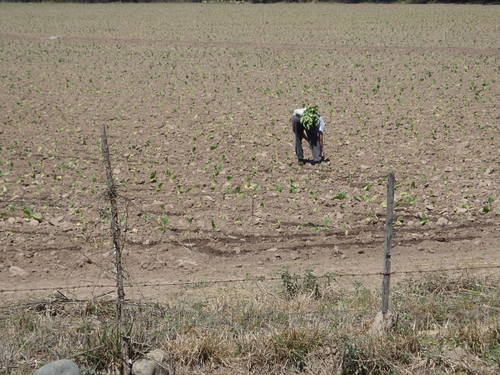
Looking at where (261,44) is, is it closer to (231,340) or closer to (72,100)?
(72,100)

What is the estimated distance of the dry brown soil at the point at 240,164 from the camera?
8.88m

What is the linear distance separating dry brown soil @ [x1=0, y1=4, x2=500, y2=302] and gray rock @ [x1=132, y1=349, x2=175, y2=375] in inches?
42.4

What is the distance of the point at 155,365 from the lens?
5.52 meters

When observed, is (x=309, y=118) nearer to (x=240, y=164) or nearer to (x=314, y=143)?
(x=314, y=143)

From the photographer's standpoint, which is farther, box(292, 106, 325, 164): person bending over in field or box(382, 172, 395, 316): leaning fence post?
box(292, 106, 325, 164): person bending over in field

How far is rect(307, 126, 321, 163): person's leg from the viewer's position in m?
12.4

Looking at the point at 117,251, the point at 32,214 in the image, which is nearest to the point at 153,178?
the point at 32,214

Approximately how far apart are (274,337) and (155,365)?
3.61ft

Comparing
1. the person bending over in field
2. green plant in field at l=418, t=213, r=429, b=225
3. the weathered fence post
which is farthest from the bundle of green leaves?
the weathered fence post

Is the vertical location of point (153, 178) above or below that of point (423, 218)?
above

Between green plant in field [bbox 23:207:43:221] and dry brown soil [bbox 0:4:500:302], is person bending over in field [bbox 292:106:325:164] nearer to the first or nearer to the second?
dry brown soil [bbox 0:4:500:302]

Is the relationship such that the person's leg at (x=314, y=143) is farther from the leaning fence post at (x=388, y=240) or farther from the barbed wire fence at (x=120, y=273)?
the leaning fence post at (x=388, y=240)

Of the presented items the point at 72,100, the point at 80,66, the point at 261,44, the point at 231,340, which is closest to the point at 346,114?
the point at 72,100

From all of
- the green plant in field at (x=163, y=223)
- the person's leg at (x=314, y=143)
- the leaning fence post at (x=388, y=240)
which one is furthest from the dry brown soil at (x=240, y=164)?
the leaning fence post at (x=388, y=240)
